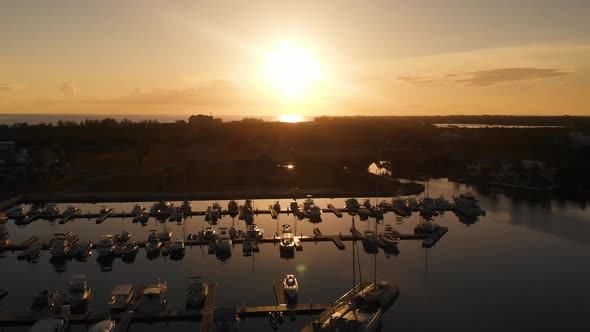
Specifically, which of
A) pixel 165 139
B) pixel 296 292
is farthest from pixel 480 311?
pixel 165 139

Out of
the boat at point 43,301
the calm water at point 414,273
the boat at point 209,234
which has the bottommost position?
the calm water at point 414,273

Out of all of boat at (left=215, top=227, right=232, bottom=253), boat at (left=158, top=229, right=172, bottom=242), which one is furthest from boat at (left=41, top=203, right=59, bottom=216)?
boat at (left=215, top=227, right=232, bottom=253)

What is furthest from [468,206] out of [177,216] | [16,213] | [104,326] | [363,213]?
[16,213]

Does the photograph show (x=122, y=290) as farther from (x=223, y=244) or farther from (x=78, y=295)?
(x=223, y=244)

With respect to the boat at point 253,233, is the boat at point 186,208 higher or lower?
higher

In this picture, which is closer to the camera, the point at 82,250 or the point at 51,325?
the point at 51,325

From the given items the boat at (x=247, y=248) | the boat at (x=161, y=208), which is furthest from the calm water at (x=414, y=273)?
the boat at (x=161, y=208)

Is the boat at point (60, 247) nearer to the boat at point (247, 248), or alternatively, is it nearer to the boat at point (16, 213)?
the boat at point (16, 213)
